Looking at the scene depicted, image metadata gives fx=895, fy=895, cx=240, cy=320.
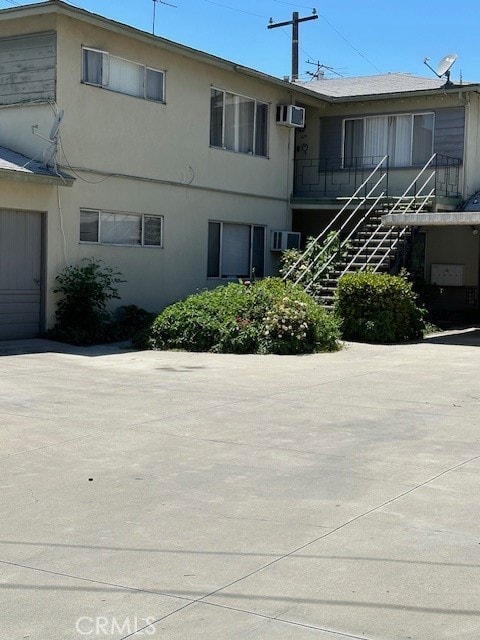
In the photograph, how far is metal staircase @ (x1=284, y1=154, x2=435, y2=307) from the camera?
19.7 metres

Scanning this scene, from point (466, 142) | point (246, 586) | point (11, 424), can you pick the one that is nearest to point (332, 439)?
point (11, 424)

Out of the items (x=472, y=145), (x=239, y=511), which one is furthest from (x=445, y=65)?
(x=239, y=511)

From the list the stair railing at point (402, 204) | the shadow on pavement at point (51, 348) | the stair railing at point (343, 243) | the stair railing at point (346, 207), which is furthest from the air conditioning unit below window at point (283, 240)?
the shadow on pavement at point (51, 348)

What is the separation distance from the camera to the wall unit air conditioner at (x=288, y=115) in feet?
73.8

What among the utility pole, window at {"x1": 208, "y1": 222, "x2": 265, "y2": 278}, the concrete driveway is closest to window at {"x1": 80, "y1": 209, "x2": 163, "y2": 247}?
A: window at {"x1": 208, "y1": 222, "x2": 265, "y2": 278}

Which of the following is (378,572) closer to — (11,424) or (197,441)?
(197,441)

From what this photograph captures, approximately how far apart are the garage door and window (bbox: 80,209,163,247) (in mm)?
1199

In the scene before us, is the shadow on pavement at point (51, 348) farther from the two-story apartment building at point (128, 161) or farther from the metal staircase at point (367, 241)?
the metal staircase at point (367, 241)

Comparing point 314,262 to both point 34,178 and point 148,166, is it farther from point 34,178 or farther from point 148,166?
point 34,178

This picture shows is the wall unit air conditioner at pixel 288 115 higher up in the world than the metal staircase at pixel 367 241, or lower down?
higher up

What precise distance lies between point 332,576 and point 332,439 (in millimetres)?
3628

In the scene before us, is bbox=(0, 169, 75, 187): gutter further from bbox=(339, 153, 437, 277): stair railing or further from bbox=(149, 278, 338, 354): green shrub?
bbox=(339, 153, 437, 277): stair railing

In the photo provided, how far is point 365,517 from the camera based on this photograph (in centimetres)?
608

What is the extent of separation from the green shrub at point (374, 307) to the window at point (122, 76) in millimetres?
5798
